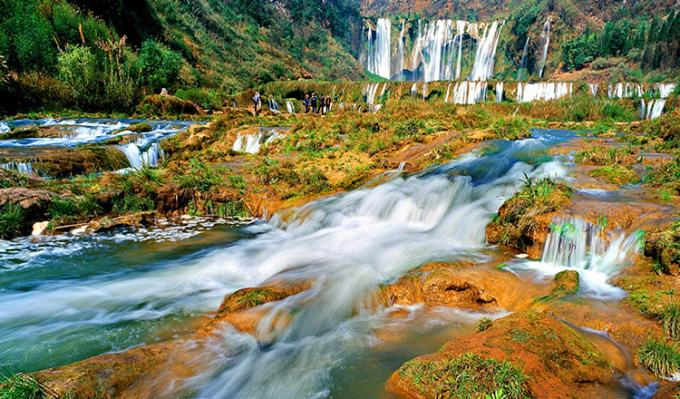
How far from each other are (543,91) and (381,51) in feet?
193

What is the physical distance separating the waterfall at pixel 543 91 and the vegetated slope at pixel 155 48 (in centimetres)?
2660

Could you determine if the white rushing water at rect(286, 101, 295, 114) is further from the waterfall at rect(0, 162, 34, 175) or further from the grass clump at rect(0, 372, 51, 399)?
the grass clump at rect(0, 372, 51, 399)

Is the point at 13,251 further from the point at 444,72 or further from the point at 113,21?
the point at 444,72

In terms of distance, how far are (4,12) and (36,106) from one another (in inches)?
289

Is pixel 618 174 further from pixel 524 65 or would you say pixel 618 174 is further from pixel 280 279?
pixel 524 65

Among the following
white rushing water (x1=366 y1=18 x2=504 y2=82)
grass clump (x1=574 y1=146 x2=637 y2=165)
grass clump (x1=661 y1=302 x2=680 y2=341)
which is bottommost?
grass clump (x1=661 y1=302 x2=680 y2=341)

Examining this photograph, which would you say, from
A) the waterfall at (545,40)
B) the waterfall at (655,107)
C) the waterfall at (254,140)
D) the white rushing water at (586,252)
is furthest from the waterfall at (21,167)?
the waterfall at (545,40)

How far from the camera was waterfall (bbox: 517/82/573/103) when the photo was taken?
2774 cm

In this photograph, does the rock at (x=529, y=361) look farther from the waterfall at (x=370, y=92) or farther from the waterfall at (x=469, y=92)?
the waterfall at (x=370, y=92)

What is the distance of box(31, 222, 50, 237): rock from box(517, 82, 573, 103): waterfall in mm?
29671

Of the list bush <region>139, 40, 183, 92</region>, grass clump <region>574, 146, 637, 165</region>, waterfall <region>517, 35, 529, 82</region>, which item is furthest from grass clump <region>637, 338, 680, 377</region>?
waterfall <region>517, 35, 529, 82</region>

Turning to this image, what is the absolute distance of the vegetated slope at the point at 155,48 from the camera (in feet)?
62.8

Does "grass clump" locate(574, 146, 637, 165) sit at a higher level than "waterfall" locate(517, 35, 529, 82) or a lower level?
lower

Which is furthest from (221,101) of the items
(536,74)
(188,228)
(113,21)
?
→ (536,74)
